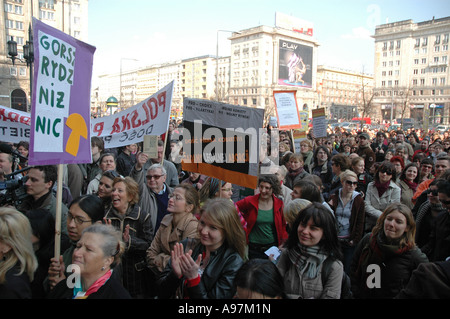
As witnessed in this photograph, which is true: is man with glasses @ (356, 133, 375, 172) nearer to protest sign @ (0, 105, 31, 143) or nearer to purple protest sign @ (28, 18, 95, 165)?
purple protest sign @ (28, 18, 95, 165)

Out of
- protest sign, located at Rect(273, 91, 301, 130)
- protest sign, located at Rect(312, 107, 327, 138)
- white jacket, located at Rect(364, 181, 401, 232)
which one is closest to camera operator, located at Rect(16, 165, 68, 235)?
white jacket, located at Rect(364, 181, 401, 232)

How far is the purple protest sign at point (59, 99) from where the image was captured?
9.93 ft

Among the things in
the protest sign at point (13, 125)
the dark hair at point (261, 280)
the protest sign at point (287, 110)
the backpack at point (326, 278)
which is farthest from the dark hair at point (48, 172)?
the protest sign at point (287, 110)

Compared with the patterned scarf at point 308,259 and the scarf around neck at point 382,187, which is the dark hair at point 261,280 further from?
the scarf around neck at point 382,187

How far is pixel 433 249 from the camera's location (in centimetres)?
359

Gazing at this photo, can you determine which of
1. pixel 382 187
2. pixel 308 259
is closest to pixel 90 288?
pixel 308 259

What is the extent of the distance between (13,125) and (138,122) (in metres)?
3.04

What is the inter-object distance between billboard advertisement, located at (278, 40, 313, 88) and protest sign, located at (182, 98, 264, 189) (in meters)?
87.9

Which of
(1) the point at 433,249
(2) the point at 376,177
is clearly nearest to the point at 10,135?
(2) the point at 376,177

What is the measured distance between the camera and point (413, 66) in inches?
3364

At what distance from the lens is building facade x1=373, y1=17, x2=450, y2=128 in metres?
79.9

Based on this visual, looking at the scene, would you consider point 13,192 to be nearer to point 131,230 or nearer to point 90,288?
point 131,230
